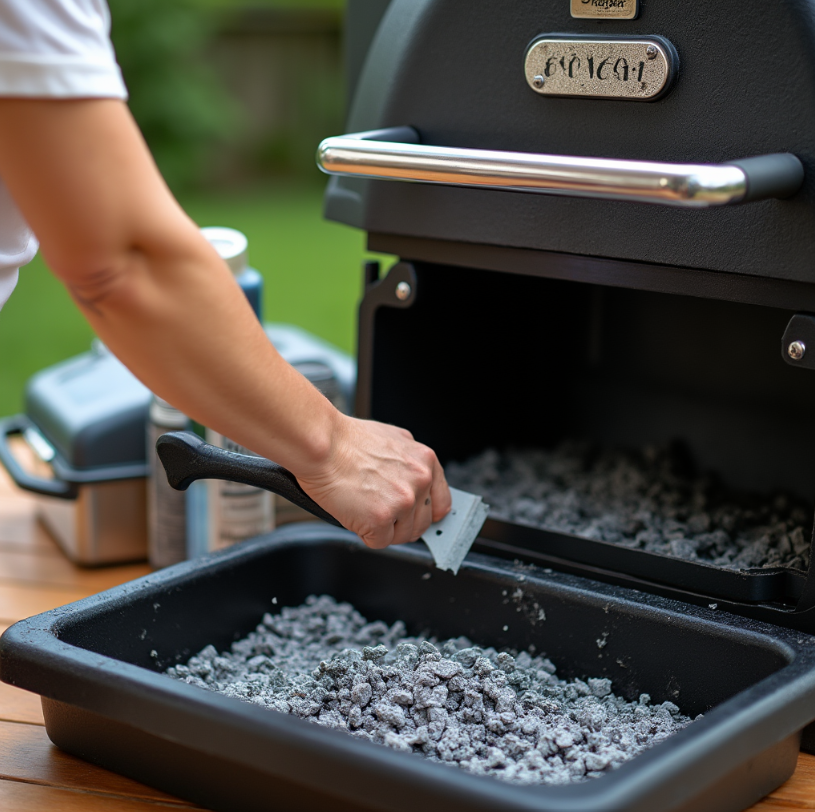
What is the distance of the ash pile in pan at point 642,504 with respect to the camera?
1171mm

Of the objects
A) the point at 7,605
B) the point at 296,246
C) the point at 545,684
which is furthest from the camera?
the point at 296,246

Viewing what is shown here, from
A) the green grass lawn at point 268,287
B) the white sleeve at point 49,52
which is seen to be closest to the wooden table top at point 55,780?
the white sleeve at point 49,52

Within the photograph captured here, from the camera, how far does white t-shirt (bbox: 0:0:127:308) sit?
70 cm

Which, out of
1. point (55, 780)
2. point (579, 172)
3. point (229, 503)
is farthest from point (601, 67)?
point (55, 780)

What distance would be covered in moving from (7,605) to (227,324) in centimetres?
70

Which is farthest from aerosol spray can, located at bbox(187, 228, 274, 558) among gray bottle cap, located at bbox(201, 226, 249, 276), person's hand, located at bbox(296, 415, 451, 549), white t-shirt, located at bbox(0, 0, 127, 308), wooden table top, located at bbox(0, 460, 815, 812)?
white t-shirt, located at bbox(0, 0, 127, 308)

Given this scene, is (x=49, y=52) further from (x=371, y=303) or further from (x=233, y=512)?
(x=233, y=512)

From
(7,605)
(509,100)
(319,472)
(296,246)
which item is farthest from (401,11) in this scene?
(296,246)

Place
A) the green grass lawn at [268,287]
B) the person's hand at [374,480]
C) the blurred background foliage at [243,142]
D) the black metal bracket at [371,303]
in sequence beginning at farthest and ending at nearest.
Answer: the blurred background foliage at [243,142], the green grass lawn at [268,287], the black metal bracket at [371,303], the person's hand at [374,480]

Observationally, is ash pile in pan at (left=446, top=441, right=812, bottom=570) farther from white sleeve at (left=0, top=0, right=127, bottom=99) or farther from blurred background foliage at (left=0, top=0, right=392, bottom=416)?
blurred background foliage at (left=0, top=0, right=392, bottom=416)

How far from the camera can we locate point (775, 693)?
88 cm

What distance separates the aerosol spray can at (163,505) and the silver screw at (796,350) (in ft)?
2.27

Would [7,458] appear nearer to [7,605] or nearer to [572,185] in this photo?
[7,605]

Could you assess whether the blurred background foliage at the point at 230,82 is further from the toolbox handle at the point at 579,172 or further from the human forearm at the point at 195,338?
the human forearm at the point at 195,338
